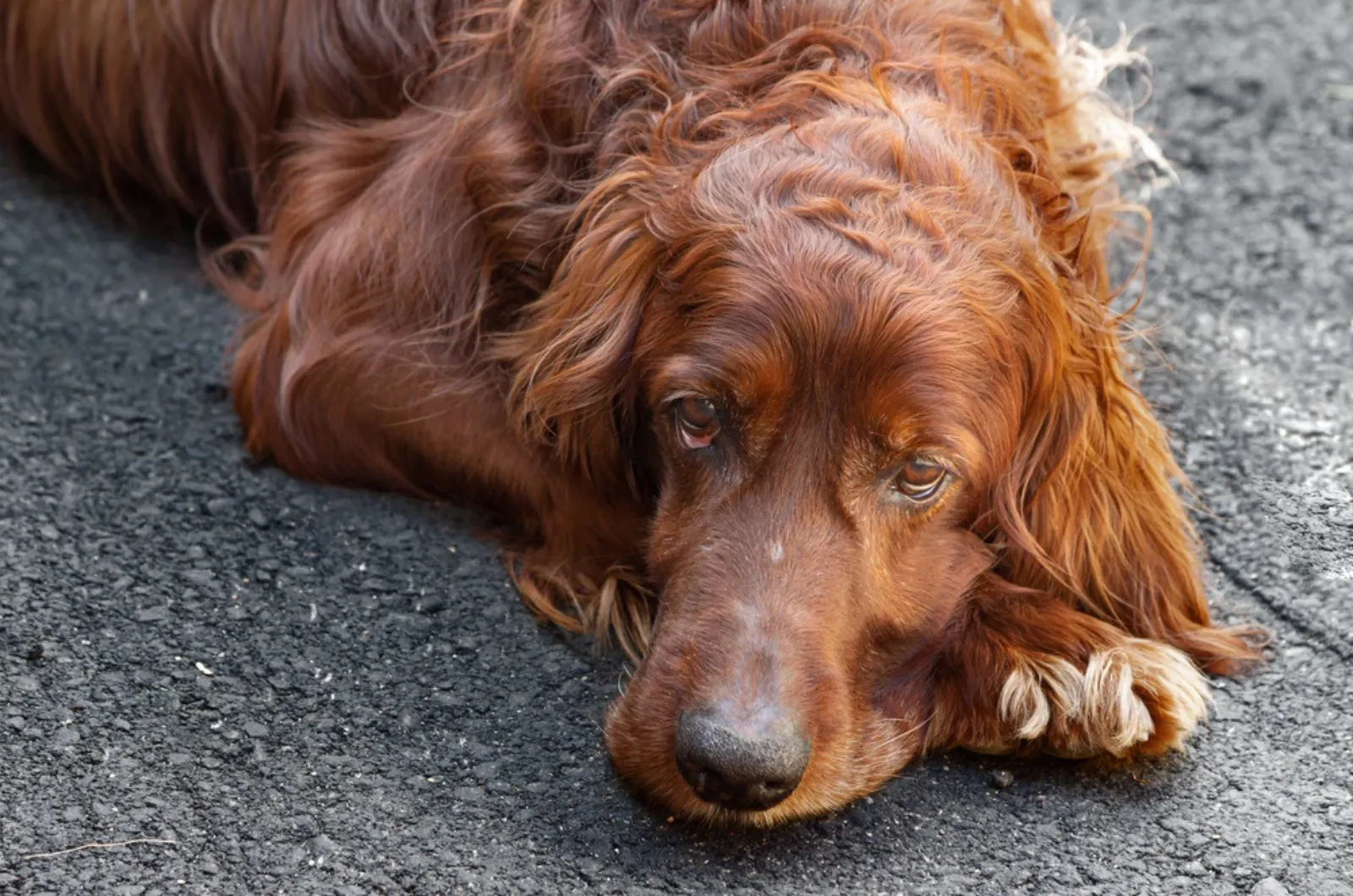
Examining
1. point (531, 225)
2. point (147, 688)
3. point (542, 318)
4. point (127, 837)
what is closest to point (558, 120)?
point (531, 225)

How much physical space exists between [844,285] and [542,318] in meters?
0.83

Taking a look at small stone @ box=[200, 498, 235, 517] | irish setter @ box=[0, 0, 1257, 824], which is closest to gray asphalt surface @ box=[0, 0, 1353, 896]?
small stone @ box=[200, 498, 235, 517]

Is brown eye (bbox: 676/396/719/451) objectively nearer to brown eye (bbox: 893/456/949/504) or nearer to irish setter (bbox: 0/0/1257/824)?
irish setter (bbox: 0/0/1257/824)

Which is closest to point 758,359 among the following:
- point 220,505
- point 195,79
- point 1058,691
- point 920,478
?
point 920,478

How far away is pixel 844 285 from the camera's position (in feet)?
10.2

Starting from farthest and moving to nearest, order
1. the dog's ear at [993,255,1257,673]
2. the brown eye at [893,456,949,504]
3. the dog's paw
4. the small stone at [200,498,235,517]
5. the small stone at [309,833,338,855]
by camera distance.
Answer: the small stone at [200,498,235,517] < the dog's ear at [993,255,1257,673] < the dog's paw < the brown eye at [893,456,949,504] < the small stone at [309,833,338,855]

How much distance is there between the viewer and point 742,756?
293 cm

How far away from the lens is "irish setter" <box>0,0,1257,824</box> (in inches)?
123

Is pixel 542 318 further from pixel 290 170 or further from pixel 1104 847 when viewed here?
pixel 1104 847

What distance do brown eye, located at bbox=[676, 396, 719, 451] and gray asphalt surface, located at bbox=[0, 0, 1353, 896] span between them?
2.08ft

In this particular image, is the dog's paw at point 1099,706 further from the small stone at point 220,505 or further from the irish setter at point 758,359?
the small stone at point 220,505

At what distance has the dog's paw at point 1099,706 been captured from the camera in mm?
3346

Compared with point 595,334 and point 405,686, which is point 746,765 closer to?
point 405,686

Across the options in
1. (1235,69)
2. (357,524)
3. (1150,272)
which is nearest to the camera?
(357,524)
